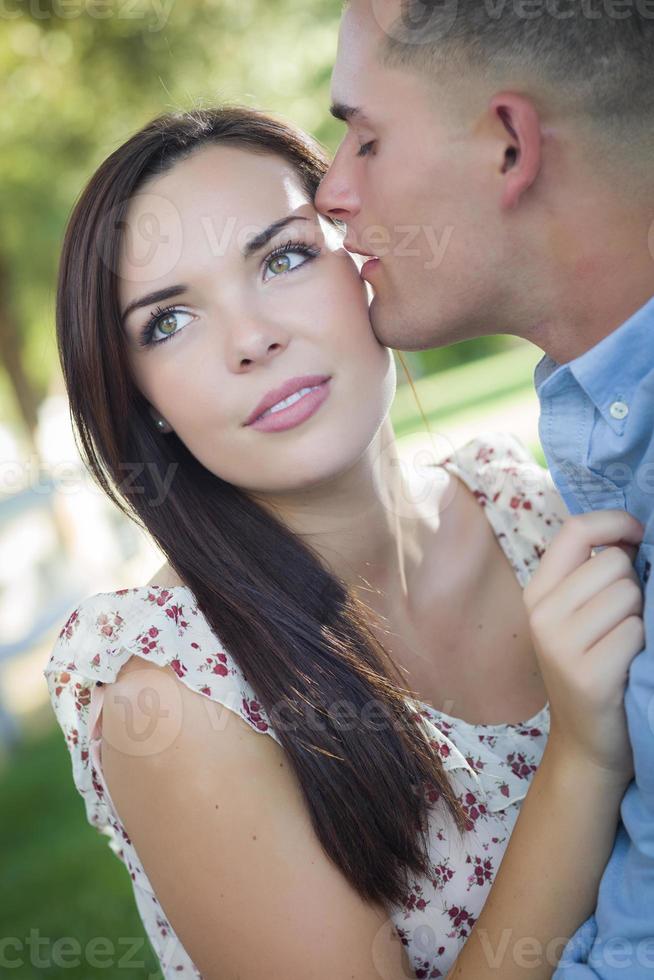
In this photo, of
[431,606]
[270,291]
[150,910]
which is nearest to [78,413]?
[270,291]

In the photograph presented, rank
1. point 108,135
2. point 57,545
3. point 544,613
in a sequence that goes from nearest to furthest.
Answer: point 544,613
point 57,545
point 108,135

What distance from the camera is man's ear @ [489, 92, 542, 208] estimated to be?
2.00 metres

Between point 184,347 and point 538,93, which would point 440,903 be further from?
point 538,93

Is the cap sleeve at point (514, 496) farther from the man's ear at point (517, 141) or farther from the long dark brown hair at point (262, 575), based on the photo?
the man's ear at point (517, 141)

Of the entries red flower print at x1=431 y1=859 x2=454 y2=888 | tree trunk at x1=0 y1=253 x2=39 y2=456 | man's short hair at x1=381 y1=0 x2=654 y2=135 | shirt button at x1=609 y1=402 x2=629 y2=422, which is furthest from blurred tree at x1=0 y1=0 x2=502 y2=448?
shirt button at x1=609 y1=402 x2=629 y2=422

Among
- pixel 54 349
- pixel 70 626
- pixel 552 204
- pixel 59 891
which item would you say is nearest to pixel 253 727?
pixel 70 626

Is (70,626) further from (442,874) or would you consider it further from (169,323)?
(442,874)

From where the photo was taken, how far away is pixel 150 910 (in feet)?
8.50

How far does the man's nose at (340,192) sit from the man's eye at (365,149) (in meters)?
0.05

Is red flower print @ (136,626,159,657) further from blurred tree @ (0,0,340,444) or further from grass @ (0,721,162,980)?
blurred tree @ (0,0,340,444)

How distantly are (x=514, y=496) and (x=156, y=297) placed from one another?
4.24ft

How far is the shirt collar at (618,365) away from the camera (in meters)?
1.85

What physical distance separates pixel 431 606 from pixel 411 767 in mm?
648

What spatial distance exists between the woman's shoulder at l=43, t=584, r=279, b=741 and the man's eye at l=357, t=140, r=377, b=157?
1.04 m
